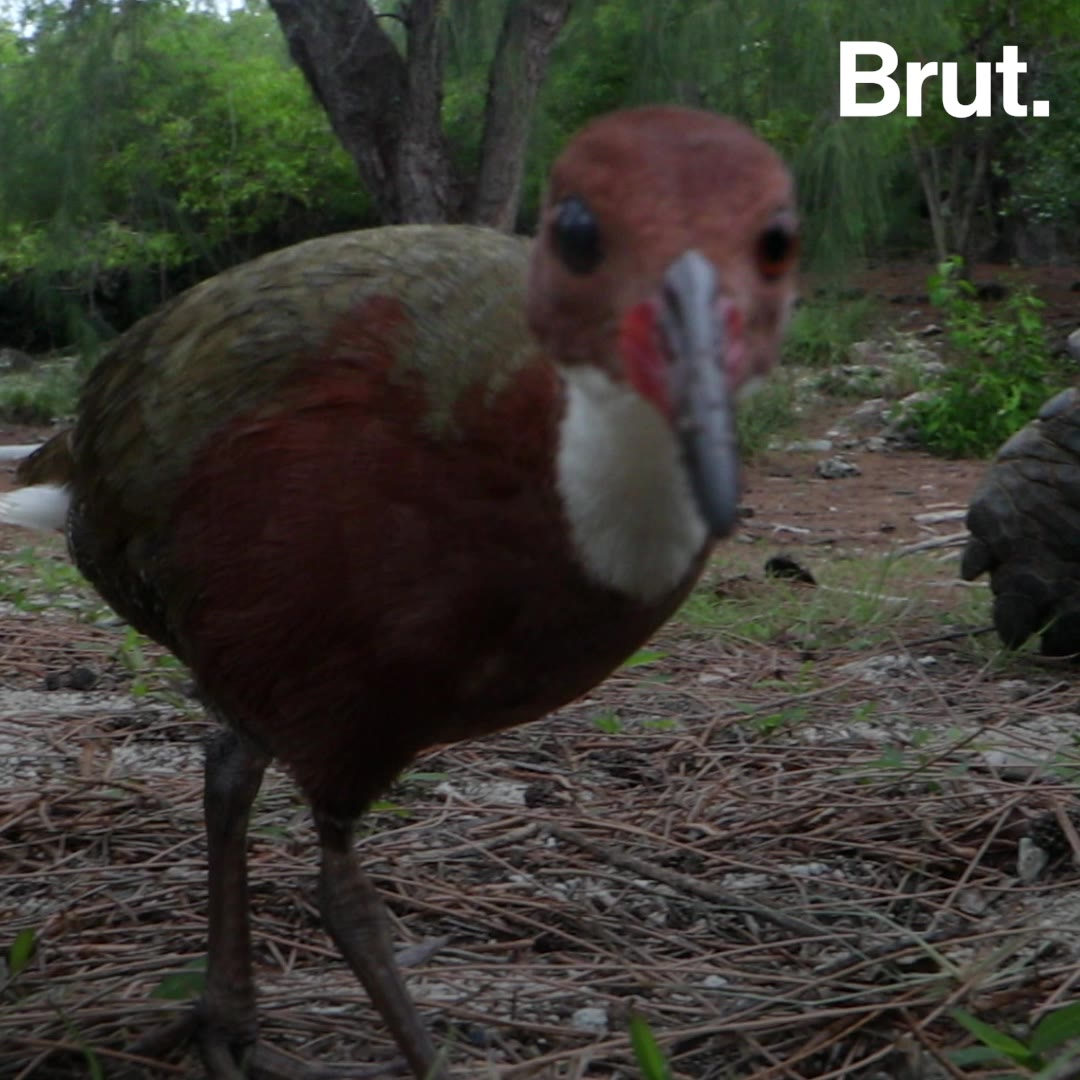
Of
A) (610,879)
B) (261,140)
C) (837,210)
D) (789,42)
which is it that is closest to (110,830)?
(610,879)

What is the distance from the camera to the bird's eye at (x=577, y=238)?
66.6 inches

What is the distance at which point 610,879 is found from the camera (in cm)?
312

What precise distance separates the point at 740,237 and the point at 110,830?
214cm

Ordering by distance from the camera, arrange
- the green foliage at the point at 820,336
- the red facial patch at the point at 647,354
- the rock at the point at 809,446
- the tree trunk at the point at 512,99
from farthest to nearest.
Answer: the green foliage at the point at 820,336
the rock at the point at 809,446
the tree trunk at the point at 512,99
the red facial patch at the point at 647,354

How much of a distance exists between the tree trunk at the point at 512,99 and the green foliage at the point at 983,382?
4.30 meters

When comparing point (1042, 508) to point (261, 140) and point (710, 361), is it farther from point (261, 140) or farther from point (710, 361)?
point (261, 140)

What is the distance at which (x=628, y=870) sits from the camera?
3170mm

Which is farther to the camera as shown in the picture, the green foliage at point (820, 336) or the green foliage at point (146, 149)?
the green foliage at point (820, 336)

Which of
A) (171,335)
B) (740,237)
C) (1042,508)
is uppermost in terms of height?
(740,237)

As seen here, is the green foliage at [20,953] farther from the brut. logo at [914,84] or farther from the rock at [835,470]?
the rock at [835,470]

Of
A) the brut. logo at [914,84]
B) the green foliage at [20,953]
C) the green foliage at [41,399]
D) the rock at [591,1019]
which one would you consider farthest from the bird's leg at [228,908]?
the green foliage at [41,399]

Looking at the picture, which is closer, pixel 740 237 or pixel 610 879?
pixel 740 237

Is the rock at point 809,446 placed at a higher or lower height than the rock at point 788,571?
lower

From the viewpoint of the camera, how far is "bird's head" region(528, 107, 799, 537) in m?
1.54
